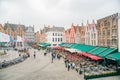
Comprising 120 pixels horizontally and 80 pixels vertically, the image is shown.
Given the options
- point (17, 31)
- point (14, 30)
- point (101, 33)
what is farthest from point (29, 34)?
point (101, 33)

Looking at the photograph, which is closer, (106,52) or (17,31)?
(106,52)

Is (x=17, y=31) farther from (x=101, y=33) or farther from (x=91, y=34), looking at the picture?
(x=101, y=33)

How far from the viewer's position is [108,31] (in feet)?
108

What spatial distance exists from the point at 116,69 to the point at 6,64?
21.9m

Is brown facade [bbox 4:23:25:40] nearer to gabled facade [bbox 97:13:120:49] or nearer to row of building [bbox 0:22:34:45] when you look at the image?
row of building [bbox 0:22:34:45]

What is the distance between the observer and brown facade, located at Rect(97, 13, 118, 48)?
30250 millimetres

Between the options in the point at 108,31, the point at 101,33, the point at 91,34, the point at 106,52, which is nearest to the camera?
the point at 106,52

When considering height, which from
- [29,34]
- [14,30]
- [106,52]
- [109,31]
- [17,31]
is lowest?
[106,52]

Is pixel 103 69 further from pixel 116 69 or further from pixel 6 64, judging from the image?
pixel 6 64

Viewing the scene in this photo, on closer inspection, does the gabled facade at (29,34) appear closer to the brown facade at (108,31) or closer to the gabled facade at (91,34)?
the gabled facade at (91,34)

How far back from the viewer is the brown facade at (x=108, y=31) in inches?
1191

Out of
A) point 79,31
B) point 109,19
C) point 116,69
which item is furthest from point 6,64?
point 79,31

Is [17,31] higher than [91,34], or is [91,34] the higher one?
[17,31]

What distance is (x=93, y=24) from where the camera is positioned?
131ft
